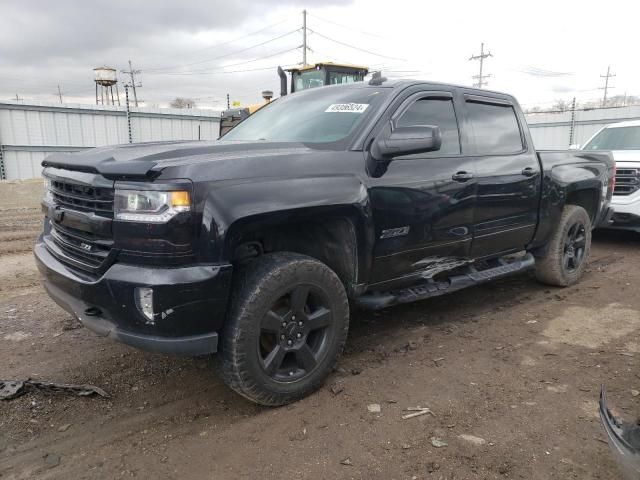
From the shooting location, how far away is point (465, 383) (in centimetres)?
331

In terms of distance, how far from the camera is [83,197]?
9.23 feet

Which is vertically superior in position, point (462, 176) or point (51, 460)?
point (462, 176)

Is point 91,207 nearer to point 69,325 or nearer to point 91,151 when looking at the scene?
point 91,151

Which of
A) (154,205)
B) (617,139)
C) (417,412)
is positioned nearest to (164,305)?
(154,205)

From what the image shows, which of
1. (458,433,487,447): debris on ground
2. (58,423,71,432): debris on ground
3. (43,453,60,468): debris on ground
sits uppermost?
(458,433,487,447): debris on ground

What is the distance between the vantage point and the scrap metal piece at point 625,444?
6.38ft

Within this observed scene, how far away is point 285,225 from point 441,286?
5.28 ft

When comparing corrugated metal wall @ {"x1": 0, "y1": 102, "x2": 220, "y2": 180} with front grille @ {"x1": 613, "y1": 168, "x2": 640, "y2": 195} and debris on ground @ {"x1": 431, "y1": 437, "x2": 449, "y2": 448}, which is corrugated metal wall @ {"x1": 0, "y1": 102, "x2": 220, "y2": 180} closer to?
front grille @ {"x1": 613, "y1": 168, "x2": 640, "y2": 195}

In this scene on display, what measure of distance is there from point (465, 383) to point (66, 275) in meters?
2.55

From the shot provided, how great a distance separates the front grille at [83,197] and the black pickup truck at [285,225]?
11 mm

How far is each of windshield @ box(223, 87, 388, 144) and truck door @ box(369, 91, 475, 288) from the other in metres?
0.25

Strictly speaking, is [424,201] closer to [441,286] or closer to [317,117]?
[441,286]

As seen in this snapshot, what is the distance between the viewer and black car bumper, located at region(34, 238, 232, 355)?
99.2 inches

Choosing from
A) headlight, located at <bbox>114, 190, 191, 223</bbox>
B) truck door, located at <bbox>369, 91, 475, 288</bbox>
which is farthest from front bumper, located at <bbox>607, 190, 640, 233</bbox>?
headlight, located at <bbox>114, 190, 191, 223</bbox>
